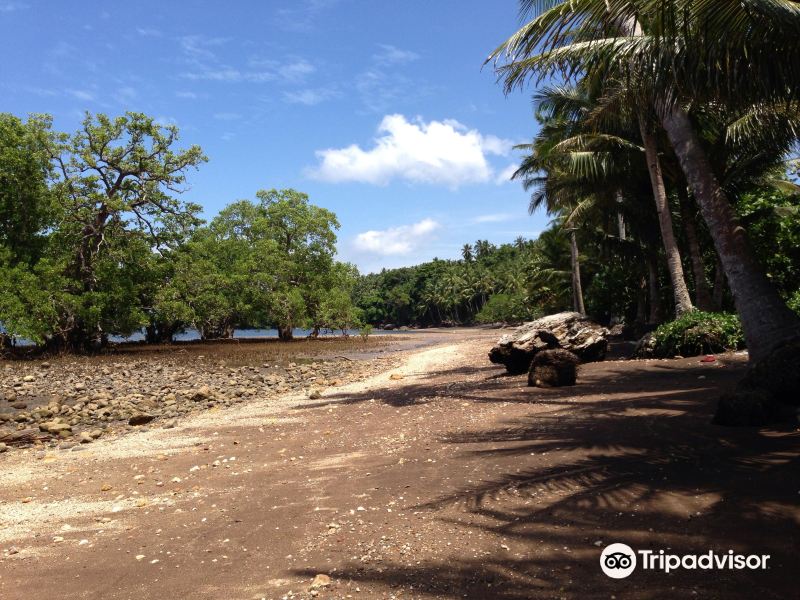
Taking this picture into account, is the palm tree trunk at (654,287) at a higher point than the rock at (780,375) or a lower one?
higher

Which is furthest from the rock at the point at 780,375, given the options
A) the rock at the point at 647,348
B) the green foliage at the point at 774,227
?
the green foliage at the point at 774,227

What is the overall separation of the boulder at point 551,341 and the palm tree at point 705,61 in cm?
526

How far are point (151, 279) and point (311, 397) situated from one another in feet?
74.4

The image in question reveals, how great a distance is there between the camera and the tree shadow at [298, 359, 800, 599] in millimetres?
3311

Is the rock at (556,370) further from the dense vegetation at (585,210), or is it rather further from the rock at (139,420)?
the rock at (139,420)

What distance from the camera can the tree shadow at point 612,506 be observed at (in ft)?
10.9

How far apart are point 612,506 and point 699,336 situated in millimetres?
10722

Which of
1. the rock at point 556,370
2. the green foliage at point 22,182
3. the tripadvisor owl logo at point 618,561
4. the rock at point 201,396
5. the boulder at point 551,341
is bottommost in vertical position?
the rock at point 201,396

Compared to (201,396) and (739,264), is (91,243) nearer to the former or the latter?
(201,396)

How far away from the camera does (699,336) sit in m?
13.3

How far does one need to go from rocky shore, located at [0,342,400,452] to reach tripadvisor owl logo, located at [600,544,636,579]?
398 inches

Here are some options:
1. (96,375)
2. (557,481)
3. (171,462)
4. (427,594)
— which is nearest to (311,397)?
(171,462)

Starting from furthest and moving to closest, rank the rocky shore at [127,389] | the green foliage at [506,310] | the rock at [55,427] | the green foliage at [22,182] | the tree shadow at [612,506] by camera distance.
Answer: the green foliage at [506,310] → the green foliage at [22,182] → the rocky shore at [127,389] → the rock at [55,427] → the tree shadow at [612,506]

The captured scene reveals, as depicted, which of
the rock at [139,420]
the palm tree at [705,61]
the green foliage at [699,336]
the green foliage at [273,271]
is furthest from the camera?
the green foliage at [273,271]
